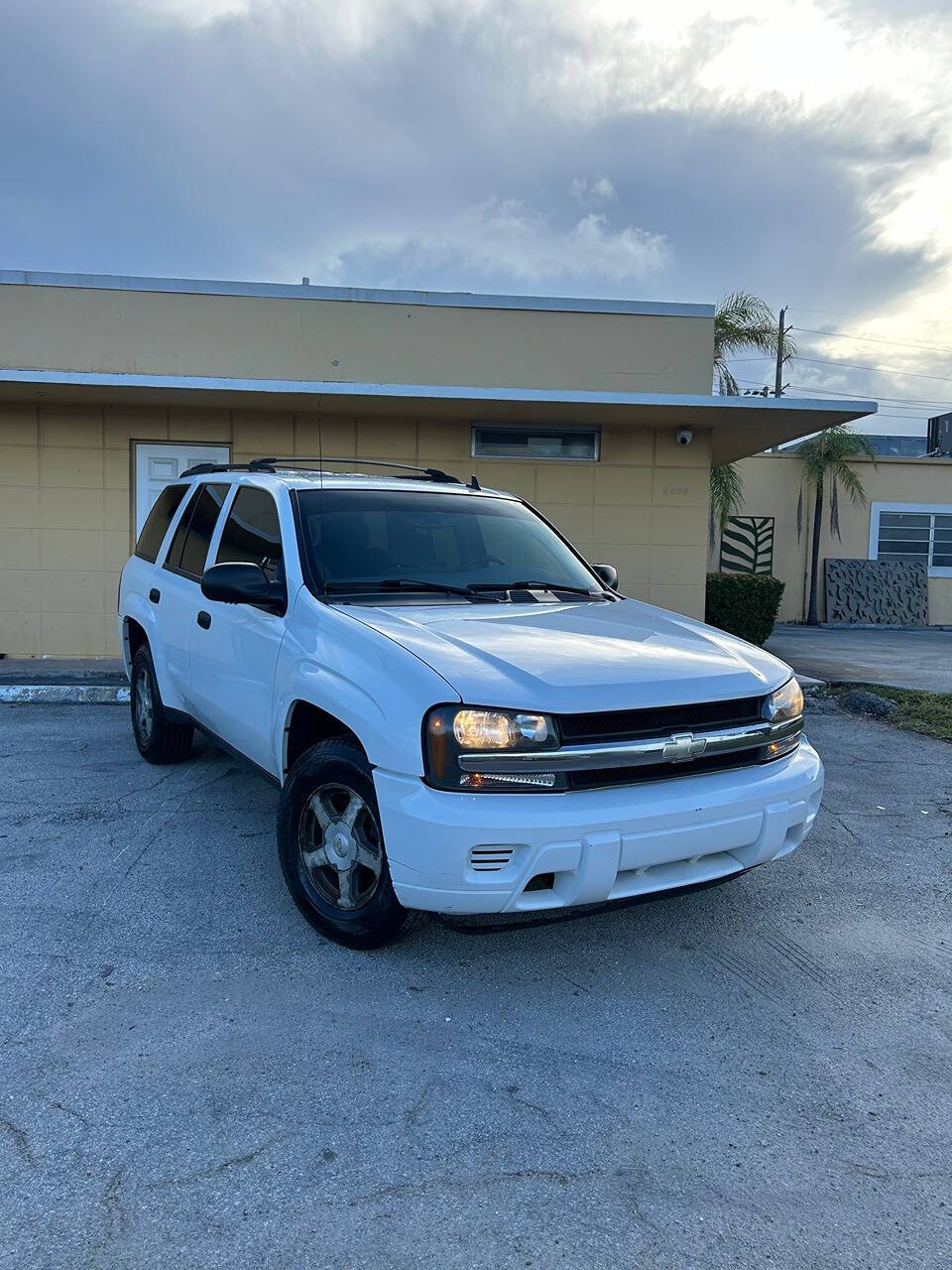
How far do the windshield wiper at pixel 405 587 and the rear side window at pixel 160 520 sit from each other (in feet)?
7.04

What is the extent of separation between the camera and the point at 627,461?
1048 centimetres

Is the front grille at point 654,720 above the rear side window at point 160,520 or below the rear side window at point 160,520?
below

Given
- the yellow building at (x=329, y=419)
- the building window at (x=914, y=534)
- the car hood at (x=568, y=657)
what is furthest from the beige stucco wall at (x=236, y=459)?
the building window at (x=914, y=534)

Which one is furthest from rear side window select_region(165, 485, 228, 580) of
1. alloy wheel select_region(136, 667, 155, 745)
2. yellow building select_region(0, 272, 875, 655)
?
yellow building select_region(0, 272, 875, 655)

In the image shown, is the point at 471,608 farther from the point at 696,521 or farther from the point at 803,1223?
the point at 696,521

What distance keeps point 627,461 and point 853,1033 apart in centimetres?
813

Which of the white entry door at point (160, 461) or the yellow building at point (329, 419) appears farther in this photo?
the white entry door at point (160, 461)

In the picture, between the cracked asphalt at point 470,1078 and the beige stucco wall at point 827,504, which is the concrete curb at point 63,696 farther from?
the beige stucco wall at point 827,504

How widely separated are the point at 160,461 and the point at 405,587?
727 cm

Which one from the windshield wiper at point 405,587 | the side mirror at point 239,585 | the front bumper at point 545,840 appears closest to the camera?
the front bumper at point 545,840

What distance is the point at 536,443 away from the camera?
10.5 metres

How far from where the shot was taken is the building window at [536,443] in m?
10.4

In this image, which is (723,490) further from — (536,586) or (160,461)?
(536,586)

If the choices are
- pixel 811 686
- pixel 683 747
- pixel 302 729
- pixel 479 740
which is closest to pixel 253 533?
pixel 302 729
